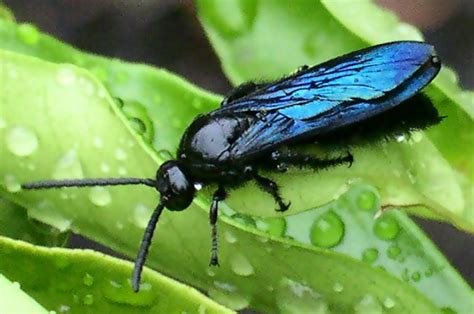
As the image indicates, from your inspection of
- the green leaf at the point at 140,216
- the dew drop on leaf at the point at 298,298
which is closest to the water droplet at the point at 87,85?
the green leaf at the point at 140,216

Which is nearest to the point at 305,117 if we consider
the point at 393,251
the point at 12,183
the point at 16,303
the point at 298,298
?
the point at 393,251

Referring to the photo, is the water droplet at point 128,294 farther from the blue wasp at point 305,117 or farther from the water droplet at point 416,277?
the water droplet at point 416,277

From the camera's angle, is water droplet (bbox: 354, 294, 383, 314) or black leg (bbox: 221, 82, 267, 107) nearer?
water droplet (bbox: 354, 294, 383, 314)

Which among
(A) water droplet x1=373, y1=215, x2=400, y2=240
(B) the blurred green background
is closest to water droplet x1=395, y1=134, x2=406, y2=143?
(A) water droplet x1=373, y1=215, x2=400, y2=240

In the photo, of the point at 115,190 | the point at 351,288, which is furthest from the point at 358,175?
the point at 115,190

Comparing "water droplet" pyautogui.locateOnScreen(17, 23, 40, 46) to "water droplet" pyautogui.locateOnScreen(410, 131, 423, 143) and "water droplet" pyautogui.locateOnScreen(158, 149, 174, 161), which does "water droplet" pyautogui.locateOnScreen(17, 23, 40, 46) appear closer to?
"water droplet" pyautogui.locateOnScreen(158, 149, 174, 161)

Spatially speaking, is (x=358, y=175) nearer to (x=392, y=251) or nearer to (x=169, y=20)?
(x=392, y=251)
